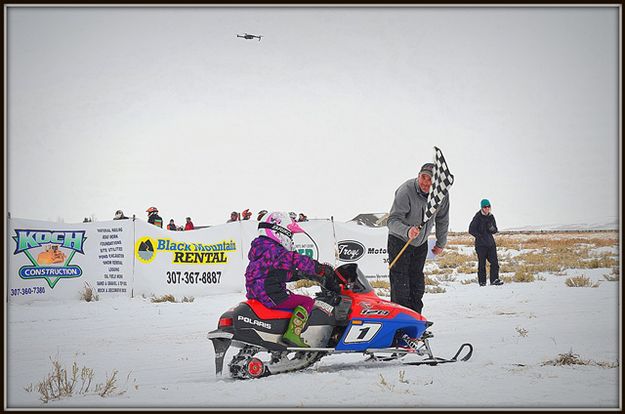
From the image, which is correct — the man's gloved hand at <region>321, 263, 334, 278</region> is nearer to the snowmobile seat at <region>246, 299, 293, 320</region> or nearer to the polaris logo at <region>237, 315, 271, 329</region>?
the snowmobile seat at <region>246, 299, 293, 320</region>

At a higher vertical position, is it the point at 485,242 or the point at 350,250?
the point at 485,242

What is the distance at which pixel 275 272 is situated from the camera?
6410 millimetres

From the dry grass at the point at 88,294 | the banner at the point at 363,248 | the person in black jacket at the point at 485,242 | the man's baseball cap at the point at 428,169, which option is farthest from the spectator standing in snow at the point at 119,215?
the man's baseball cap at the point at 428,169

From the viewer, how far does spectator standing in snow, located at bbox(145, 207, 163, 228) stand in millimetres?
17156

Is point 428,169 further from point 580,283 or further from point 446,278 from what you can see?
point 446,278

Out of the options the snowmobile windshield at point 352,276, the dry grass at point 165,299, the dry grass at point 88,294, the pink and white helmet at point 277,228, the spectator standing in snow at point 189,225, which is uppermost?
the pink and white helmet at point 277,228

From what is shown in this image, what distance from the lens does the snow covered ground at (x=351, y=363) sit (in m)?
5.04

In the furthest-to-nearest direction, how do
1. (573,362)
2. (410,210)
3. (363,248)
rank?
(363,248), (410,210), (573,362)

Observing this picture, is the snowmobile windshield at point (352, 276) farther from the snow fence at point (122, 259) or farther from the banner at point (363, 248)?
the banner at point (363, 248)

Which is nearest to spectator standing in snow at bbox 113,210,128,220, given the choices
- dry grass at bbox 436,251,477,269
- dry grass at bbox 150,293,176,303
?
dry grass at bbox 150,293,176,303

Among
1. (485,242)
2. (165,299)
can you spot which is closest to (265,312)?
(165,299)

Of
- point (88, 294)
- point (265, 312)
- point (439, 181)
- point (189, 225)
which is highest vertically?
point (439, 181)

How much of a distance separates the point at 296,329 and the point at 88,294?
9.96m

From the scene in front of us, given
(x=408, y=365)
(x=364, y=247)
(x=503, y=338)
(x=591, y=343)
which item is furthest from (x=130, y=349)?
(x=364, y=247)
